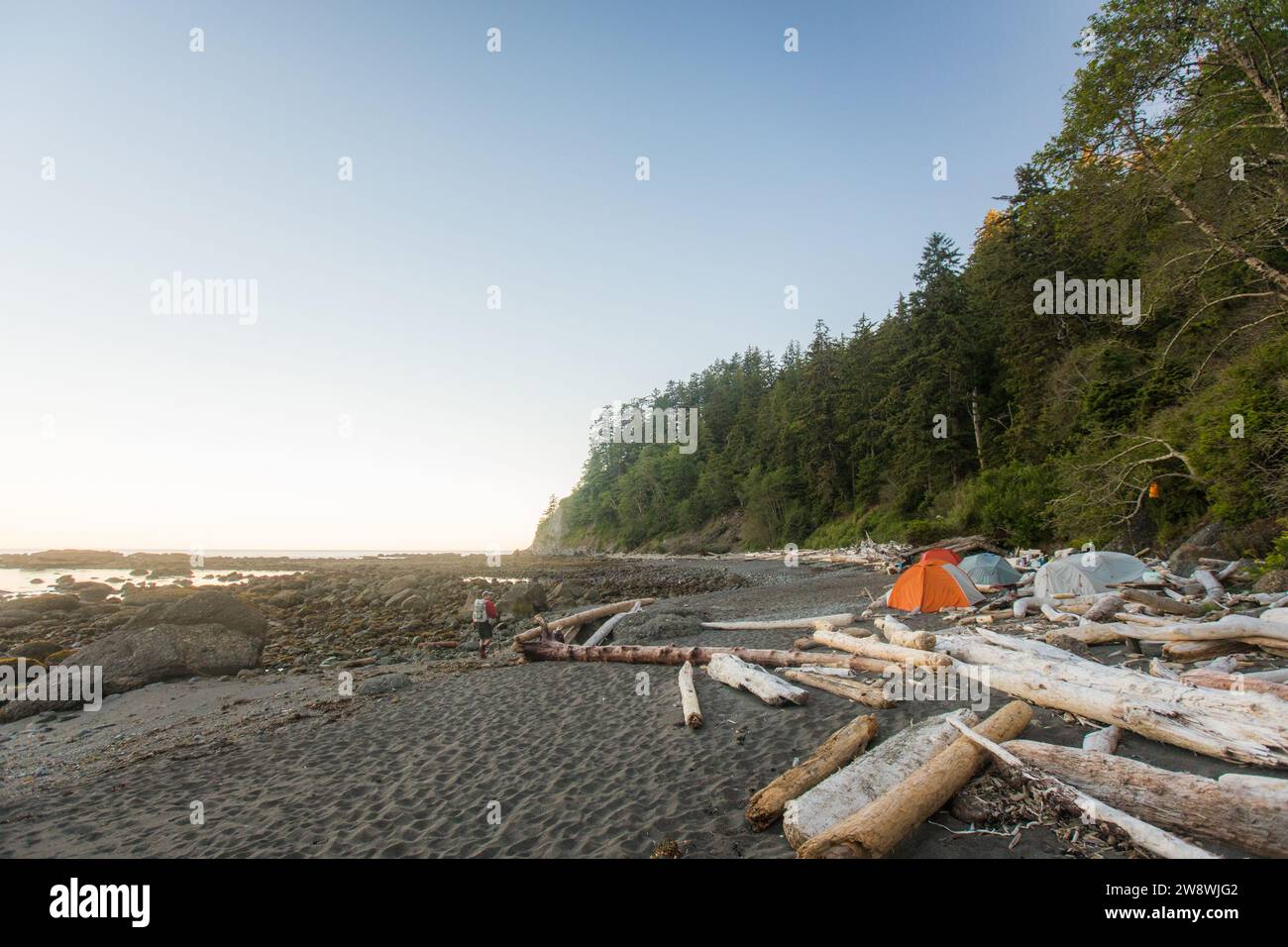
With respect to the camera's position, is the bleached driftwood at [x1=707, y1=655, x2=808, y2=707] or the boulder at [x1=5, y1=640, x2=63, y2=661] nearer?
the bleached driftwood at [x1=707, y1=655, x2=808, y2=707]

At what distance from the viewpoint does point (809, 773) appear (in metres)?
5.00

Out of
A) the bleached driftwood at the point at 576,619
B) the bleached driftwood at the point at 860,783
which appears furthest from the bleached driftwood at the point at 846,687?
the bleached driftwood at the point at 576,619

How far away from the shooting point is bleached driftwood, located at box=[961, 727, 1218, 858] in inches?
139

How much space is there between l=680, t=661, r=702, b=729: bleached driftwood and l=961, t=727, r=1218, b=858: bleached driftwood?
3477 mm

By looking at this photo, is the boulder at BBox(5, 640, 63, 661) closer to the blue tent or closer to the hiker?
the hiker

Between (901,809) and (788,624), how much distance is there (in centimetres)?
1053

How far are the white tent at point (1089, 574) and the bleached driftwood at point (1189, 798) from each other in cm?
1018

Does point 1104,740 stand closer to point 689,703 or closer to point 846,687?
point 846,687

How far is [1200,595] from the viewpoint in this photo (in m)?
11.8

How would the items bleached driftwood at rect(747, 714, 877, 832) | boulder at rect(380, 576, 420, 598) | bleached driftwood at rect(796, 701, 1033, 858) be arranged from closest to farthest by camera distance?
bleached driftwood at rect(796, 701, 1033, 858) < bleached driftwood at rect(747, 714, 877, 832) < boulder at rect(380, 576, 420, 598)

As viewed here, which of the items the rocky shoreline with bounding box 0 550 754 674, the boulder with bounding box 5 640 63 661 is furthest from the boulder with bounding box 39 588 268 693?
the boulder with bounding box 5 640 63 661

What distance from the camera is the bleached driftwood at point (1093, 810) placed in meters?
3.53

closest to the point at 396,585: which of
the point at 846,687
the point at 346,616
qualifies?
the point at 346,616
